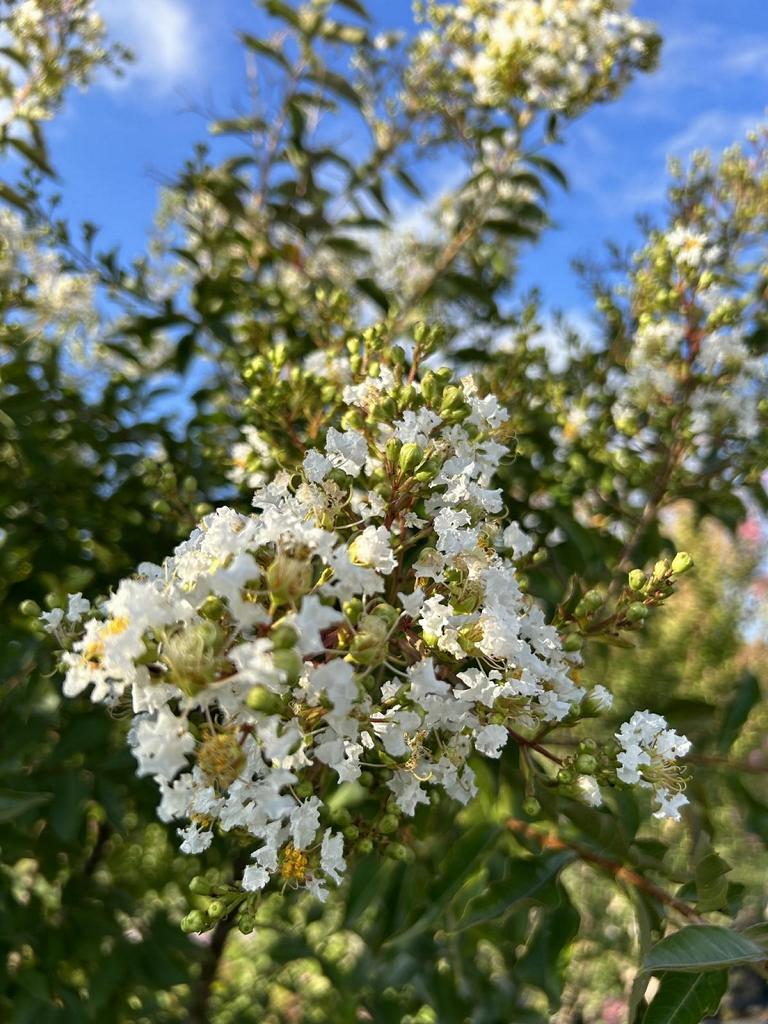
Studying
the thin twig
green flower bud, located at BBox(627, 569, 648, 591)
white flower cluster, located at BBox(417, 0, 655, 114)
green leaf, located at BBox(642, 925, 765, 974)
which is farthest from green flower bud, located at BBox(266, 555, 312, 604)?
white flower cluster, located at BBox(417, 0, 655, 114)

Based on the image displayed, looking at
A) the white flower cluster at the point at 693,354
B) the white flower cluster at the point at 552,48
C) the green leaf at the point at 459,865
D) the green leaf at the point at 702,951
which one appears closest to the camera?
the green leaf at the point at 702,951

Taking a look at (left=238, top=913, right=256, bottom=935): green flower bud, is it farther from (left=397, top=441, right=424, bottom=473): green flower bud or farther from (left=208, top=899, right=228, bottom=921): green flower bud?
(left=397, top=441, right=424, bottom=473): green flower bud

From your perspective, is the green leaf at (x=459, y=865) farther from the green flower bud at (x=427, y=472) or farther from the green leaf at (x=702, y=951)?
the green flower bud at (x=427, y=472)

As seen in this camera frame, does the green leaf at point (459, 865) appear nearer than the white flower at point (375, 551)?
No

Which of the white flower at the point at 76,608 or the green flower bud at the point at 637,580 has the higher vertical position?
the white flower at the point at 76,608

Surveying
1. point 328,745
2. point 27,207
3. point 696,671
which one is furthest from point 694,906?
point 696,671

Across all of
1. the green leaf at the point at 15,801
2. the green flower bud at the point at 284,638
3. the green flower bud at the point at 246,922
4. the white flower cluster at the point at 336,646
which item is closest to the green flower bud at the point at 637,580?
the white flower cluster at the point at 336,646

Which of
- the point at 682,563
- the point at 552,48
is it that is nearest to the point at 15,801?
the point at 682,563

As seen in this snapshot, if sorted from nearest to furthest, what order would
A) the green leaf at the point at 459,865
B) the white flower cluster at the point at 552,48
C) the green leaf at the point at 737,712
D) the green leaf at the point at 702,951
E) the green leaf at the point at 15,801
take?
the green leaf at the point at 702,951 < the green leaf at the point at 15,801 < the green leaf at the point at 459,865 < the green leaf at the point at 737,712 < the white flower cluster at the point at 552,48
